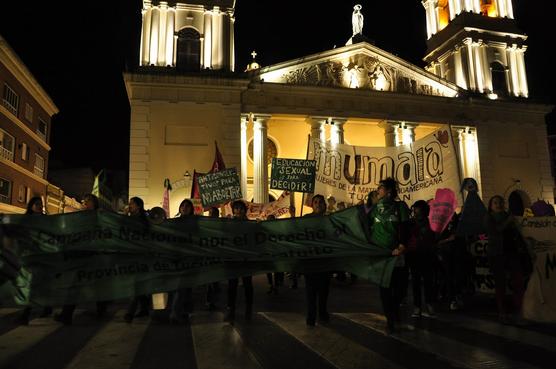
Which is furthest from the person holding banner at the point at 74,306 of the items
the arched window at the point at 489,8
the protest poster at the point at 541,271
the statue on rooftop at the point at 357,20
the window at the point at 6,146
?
the arched window at the point at 489,8

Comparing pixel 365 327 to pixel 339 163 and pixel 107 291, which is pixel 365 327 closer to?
pixel 107 291

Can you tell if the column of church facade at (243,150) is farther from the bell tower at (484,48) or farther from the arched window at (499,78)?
the arched window at (499,78)

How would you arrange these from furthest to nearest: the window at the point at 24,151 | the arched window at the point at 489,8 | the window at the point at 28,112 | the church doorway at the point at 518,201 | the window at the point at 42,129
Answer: the window at the point at 42,129 → the window at the point at 28,112 → the window at the point at 24,151 → the arched window at the point at 489,8 → the church doorway at the point at 518,201

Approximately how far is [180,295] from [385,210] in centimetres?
314

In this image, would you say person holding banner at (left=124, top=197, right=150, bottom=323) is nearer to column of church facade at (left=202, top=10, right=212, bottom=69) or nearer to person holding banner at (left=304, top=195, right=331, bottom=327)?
person holding banner at (left=304, top=195, right=331, bottom=327)

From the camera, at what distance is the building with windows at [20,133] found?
2985 cm

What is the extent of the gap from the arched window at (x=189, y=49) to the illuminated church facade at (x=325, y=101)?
6 cm

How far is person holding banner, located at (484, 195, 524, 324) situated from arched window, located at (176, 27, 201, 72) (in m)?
21.8

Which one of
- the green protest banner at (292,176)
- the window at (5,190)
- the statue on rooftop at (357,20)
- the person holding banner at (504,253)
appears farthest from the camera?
the statue on rooftop at (357,20)

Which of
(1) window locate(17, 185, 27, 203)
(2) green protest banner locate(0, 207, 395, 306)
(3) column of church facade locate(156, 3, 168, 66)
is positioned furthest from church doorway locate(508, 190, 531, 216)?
(1) window locate(17, 185, 27, 203)

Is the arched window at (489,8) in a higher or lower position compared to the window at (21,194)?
higher

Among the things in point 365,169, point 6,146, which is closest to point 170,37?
point 6,146

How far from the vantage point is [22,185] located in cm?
3341

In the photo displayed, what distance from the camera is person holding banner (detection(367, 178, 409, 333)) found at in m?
6.02
